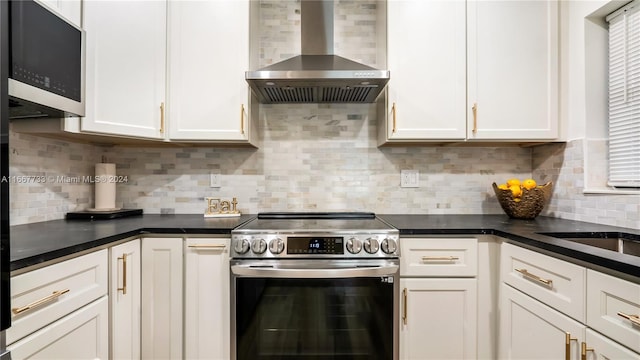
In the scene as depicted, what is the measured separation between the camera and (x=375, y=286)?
148cm

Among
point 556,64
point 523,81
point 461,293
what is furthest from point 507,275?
point 556,64

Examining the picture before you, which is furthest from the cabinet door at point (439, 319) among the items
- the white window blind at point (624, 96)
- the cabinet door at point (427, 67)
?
the white window blind at point (624, 96)

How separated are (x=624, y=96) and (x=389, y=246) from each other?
1424 millimetres

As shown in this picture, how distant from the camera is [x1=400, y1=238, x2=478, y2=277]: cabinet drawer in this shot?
156cm

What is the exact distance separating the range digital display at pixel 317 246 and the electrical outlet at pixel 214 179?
0.92 meters

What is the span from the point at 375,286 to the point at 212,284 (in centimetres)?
80

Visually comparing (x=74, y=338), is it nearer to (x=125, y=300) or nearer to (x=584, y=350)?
(x=125, y=300)

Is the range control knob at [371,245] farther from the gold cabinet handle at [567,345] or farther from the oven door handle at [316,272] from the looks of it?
the gold cabinet handle at [567,345]

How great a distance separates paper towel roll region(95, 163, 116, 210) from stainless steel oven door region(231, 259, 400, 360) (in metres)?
1.09

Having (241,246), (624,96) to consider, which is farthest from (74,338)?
(624,96)

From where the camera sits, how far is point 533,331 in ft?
4.28

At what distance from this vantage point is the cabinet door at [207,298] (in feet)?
5.13

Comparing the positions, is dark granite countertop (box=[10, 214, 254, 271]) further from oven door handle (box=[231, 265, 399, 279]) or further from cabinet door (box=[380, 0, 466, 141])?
cabinet door (box=[380, 0, 466, 141])

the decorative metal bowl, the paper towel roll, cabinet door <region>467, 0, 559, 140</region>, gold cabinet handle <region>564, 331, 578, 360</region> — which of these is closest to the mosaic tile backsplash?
the paper towel roll
